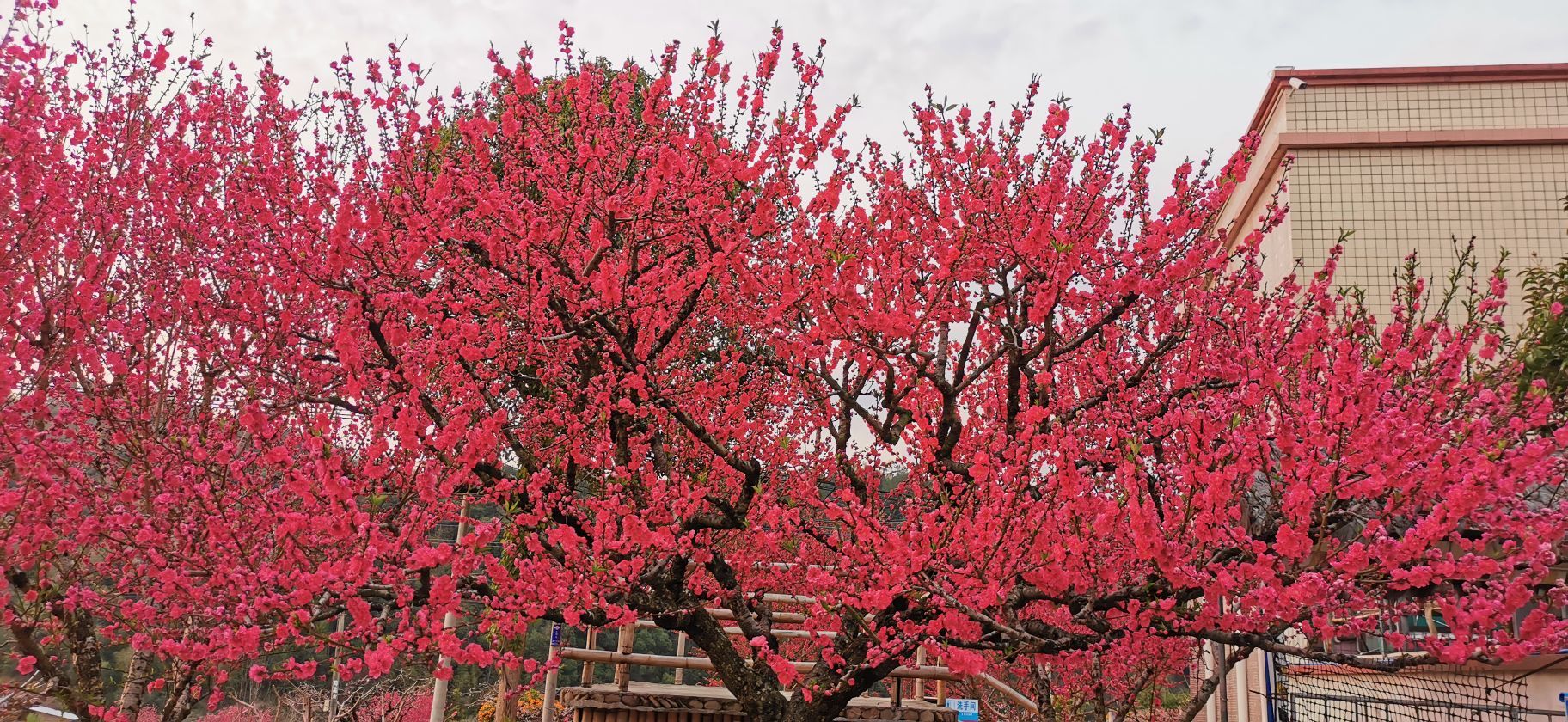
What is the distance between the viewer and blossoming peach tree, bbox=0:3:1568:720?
14.9ft

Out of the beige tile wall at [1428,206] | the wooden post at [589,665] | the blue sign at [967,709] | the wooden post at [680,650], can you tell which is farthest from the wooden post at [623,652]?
the beige tile wall at [1428,206]

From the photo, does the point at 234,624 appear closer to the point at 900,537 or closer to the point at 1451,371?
the point at 900,537

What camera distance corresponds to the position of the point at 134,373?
5176mm

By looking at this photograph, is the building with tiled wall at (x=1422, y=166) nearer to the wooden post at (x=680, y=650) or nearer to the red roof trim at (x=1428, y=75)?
the red roof trim at (x=1428, y=75)

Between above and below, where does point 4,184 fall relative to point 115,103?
below

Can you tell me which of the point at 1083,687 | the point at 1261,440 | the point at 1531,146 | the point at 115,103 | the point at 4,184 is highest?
the point at 1531,146

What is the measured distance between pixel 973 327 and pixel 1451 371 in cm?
273

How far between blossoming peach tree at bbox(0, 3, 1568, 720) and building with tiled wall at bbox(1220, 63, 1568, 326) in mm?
4998

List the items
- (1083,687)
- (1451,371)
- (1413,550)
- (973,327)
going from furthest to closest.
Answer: (1083,687)
(973,327)
(1451,371)
(1413,550)

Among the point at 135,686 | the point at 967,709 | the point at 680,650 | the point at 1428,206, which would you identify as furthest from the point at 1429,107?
the point at 135,686

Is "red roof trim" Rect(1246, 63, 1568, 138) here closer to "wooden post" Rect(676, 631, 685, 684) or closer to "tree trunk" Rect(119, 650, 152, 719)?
"wooden post" Rect(676, 631, 685, 684)

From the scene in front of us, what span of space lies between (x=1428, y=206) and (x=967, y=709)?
1009 cm

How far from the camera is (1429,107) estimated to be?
12.8 metres

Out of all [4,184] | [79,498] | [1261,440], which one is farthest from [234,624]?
[1261,440]
